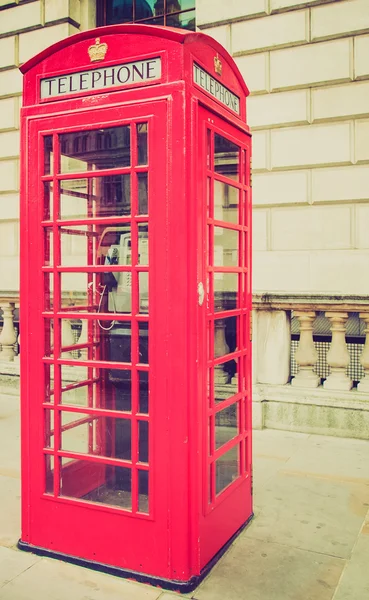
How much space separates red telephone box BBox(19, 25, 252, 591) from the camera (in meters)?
2.54

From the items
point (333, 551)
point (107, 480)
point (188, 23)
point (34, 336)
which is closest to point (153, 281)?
point (34, 336)

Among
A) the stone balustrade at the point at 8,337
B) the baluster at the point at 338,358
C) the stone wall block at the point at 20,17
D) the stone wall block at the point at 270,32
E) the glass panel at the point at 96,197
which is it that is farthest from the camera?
the stone wall block at the point at 20,17

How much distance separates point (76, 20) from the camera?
790 centimetres

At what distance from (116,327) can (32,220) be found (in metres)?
0.68

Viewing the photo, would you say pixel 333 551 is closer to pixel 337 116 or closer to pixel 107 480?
pixel 107 480

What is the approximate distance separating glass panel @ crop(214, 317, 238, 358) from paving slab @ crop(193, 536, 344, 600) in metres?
1.01

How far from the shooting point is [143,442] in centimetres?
271

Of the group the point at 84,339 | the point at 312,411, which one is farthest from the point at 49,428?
the point at 312,411

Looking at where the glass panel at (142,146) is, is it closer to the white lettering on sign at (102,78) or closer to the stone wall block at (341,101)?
the white lettering on sign at (102,78)

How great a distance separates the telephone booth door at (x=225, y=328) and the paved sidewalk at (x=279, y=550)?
177 mm

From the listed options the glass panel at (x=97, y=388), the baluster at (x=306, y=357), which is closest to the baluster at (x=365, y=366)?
the baluster at (x=306, y=357)

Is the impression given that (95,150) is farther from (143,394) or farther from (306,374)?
(306,374)

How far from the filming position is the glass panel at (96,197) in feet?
9.15

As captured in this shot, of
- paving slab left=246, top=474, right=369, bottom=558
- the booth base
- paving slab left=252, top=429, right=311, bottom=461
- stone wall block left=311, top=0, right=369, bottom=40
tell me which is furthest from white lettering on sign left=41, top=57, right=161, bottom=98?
stone wall block left=311, top=0, right=369, bottom=40
